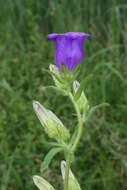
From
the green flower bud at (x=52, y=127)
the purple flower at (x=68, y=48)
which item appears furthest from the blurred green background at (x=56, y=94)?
the purple flower at (x=68, y=48)

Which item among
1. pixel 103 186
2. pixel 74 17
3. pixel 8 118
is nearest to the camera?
pixel 103 186

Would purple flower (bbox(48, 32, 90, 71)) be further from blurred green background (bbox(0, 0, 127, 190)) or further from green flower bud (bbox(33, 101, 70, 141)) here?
blurred green background (bbox(0, 0, 127, 190))

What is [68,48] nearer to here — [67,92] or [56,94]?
[67,92]

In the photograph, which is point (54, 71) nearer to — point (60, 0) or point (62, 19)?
point (62, 19)

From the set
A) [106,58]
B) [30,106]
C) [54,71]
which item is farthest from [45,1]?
[54,71]

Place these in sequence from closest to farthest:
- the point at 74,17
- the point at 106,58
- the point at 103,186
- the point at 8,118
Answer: the point at 103,186, the point at 8,118, the point at 106,58, the point at 74,17

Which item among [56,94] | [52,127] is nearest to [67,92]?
[52,127]
